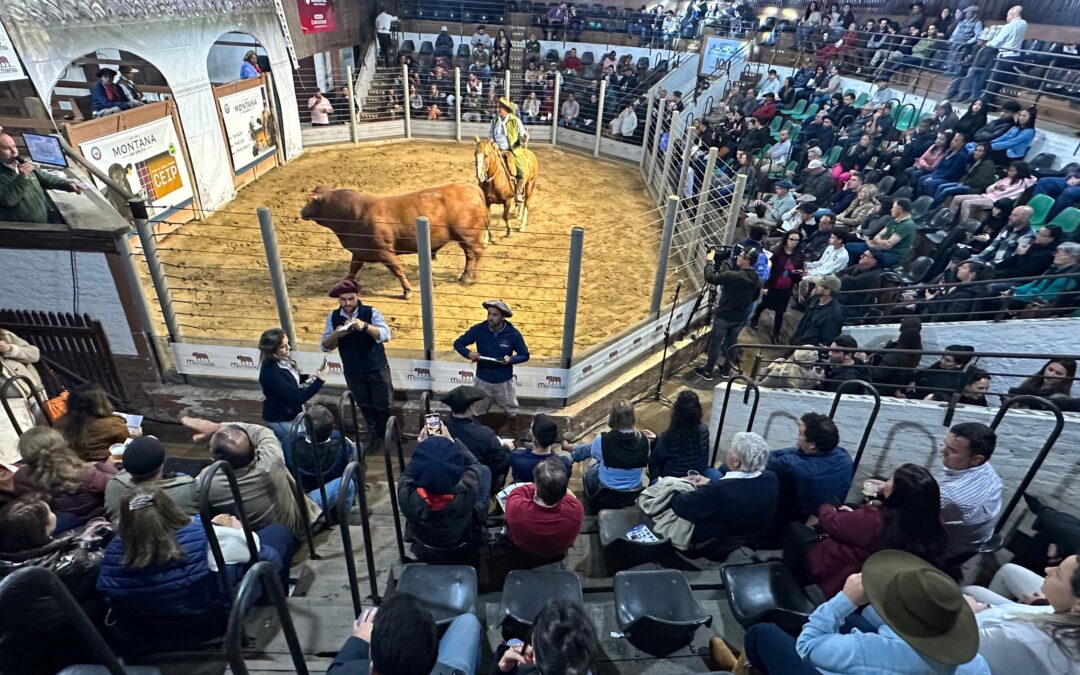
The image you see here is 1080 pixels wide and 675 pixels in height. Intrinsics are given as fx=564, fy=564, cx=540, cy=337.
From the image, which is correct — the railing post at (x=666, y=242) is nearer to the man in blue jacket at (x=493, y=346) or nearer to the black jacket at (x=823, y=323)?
the black jacket at (x=823, y=323)

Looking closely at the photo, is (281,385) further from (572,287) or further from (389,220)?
(389,220)

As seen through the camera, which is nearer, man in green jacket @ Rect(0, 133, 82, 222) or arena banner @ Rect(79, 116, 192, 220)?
man in green jacket @ Rect(0, 133, 82, 222)

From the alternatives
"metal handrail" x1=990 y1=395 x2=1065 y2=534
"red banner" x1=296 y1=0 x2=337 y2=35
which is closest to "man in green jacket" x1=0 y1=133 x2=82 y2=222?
"metal handrail" x1=990 y1=395 x2=1065 y2=534

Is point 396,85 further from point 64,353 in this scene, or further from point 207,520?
point 207,520

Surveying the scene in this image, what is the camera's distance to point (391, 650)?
188 cm

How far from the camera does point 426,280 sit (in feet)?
17.3

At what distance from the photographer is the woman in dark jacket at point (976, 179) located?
763 cm

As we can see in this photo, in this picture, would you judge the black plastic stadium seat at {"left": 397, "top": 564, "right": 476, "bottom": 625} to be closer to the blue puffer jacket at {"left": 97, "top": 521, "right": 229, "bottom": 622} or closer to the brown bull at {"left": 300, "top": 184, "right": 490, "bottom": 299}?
the blue puffer jacket at {"left": 97, "top": 521, "right": 229, "bottom": 622}

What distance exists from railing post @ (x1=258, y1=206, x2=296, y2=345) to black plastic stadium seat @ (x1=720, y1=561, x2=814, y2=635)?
437 cm

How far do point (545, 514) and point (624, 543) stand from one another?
1.84 ft

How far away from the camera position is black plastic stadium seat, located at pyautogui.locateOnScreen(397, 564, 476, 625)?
2.73 m

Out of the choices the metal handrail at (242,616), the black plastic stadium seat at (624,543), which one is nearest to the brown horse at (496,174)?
the black plastic stadium seat at (624,543)

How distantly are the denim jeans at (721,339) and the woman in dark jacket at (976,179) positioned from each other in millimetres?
3839

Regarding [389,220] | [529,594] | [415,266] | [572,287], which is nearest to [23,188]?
[389,220]
